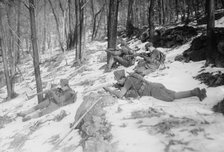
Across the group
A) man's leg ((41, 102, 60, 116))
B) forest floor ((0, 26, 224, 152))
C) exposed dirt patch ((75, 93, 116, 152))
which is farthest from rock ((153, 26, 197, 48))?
man's leg ((41, 102, 60, 116))

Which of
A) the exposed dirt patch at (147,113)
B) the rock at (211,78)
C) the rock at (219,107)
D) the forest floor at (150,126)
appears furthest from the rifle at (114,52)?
the rock at (219,107)

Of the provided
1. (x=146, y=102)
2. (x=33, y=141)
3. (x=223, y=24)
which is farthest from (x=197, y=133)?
(x=223, y=24)

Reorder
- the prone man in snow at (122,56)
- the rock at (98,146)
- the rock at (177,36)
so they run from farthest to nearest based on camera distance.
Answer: the rock at (177,36) < the prone man in snow at (122,56) < the rock at (98,146)

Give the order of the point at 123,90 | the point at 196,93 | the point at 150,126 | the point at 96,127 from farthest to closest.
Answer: the point at 123,90
the point at 196,93
the point at 96,127
the point at 150,126

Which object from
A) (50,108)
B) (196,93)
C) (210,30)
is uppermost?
(210,30)

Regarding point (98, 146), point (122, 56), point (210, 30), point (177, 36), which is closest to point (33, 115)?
point (98, 146)

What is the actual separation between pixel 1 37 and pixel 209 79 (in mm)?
11766

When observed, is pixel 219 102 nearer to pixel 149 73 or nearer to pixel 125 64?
pixel 149 73

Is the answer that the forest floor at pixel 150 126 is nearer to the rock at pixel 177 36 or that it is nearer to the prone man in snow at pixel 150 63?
the prone man in snow at pixel 150 63

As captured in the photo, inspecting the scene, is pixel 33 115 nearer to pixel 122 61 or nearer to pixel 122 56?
pixel 122 61

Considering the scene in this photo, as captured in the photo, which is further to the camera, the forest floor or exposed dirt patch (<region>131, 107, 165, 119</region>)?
exposed dirt patch (<region>131, 107, 165, 119</region>)

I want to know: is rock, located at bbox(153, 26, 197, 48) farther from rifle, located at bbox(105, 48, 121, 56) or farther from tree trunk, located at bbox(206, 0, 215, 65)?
tree trunk, located at bbox(206, 0, 215, 65)

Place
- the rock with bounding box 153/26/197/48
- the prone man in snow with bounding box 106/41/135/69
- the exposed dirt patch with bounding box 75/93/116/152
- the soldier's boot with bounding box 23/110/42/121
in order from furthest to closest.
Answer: the rock with bounding box 153/26/197/48
the prone man in snow with bounding box 106/41/135/69
the soldier's boot with bounding box 23/110/42/121
the exposed dirt patch with bounding box 75/93/116/152

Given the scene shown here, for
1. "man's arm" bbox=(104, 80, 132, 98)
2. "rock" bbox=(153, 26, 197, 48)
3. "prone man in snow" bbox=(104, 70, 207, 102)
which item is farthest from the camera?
"rock" bbox=(153, 26, 197, 48)
